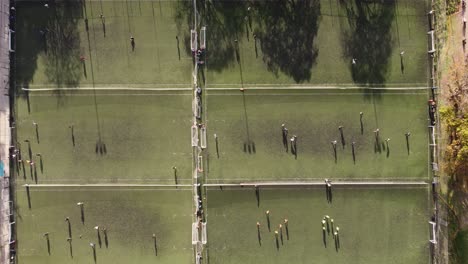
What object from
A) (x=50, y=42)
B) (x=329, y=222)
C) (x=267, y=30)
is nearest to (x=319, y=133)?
(x=329, y=222)

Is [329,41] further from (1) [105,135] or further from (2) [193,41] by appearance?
(1) [105,135]

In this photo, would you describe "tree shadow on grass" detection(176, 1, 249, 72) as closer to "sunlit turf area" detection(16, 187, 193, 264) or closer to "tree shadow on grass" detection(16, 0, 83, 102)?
"tree shadow on grass" detection(16, 0, 83, 102)

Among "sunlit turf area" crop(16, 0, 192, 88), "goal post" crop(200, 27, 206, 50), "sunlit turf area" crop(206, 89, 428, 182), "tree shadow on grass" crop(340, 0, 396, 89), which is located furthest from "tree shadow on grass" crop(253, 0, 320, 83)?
"sunlit turf area" crop(16, 0, 192, 88)

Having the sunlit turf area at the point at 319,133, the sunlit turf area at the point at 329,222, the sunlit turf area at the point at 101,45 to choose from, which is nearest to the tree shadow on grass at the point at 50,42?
the sunlit turf area at the point at 101,45

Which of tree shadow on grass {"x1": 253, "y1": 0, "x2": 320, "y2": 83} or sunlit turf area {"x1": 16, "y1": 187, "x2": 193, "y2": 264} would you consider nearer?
tree shadow on grass {"x1": 253, "y1": 0, "x2": 320, "y2": 83}

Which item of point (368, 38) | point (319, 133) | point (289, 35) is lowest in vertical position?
point (319, 133)

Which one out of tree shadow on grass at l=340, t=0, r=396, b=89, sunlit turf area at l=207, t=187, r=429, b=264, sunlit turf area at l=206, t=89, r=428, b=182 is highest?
tree shadow on grass at l=340, t=0, r=396, b=89

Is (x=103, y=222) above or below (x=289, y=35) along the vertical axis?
below
